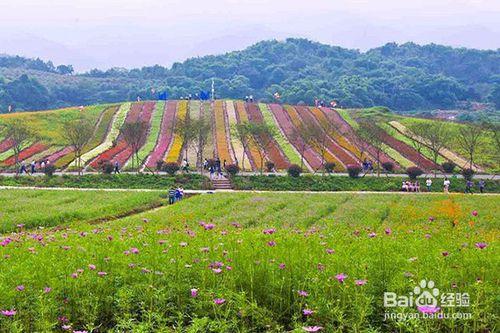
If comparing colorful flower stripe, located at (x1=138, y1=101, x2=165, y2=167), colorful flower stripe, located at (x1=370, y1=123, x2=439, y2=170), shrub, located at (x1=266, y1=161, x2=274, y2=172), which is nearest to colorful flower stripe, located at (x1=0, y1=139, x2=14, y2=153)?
colorful flower stripe, located at (x1=138, y1=101, x2=165, y2=167)

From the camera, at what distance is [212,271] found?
8.87 meters

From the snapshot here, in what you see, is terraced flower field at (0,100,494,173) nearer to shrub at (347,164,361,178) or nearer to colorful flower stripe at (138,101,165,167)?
colorful flower stripe at (138,101,165,167)

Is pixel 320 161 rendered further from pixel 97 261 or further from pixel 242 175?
pixel 97 261

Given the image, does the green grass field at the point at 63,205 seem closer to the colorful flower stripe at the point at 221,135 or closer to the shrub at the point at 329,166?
the shrub at the point at 329,166

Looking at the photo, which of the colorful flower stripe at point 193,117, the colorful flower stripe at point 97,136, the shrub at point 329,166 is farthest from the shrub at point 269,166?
the colorful flower stripe at point 97,136

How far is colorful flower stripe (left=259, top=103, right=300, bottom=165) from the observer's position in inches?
2313

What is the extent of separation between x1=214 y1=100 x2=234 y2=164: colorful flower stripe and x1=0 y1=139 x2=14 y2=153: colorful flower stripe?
20.9 metres

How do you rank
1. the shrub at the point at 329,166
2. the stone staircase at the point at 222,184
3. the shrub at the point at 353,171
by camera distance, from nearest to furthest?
the stone staircase at the point at 222,184
the shrub at the point at 353,171
the shrub at the point at 329,166

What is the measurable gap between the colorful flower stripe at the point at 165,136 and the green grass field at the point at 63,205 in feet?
63.4

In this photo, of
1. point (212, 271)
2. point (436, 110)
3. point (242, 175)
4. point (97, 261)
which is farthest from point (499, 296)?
point (436, 110)

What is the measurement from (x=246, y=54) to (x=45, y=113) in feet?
385

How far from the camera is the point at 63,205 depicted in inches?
1184

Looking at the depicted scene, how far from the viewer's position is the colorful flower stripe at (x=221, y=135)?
2299 inches

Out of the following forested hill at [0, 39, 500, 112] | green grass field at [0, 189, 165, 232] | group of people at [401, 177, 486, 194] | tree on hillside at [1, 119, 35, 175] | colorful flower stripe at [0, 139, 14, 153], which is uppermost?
forested hill at [0, 39, 500, 112]
